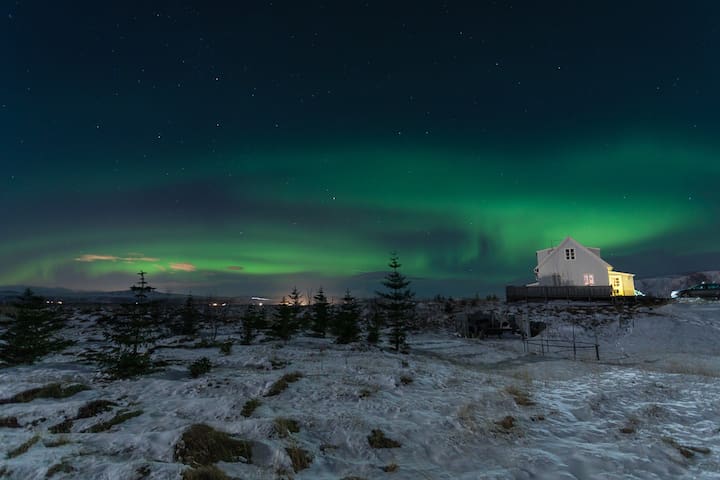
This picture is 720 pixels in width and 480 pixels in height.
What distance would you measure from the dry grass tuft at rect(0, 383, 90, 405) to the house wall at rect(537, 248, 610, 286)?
48037mm

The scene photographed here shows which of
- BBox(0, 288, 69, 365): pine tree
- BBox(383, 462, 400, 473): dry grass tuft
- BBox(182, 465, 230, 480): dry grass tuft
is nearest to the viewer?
BBox(182, 465, 230, 480): dry grass tuft

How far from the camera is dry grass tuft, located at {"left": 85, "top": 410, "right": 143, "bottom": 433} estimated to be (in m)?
8.93

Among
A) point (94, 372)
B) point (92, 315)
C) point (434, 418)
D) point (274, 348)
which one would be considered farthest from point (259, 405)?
point (92, 315)

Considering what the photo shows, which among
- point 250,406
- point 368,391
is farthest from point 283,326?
point 250,406

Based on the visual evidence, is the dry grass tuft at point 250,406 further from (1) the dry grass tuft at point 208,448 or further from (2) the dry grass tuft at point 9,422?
(2) the dry grass tuft at point 9,422

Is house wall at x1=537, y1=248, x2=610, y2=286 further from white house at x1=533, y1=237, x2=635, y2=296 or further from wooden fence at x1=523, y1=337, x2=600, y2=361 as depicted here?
wooden fence at x1=523, y1=337, x2=600, y2=361

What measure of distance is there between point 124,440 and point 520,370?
52.9 ft

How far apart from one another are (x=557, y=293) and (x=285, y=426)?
42.7 metres

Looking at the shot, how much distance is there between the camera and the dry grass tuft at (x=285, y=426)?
331 inches

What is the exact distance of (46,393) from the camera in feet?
39.0

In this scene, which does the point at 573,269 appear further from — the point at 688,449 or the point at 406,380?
the point at 688,449

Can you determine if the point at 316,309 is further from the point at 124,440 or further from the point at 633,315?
the point at 633,315

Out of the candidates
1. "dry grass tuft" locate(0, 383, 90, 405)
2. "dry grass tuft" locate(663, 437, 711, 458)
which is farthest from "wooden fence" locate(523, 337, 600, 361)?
"dry grass tuft" locate(0, 383, 90, 405)

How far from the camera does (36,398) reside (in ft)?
38.2
